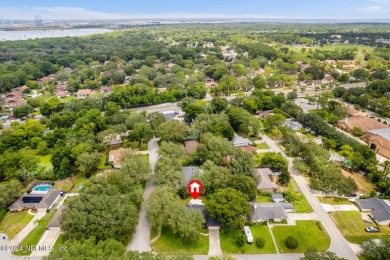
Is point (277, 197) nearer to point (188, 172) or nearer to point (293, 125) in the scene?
point (188, 172)

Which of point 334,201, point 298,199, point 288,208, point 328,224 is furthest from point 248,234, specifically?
point 334,201

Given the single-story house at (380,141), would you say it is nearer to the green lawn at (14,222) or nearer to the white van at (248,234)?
the white van at (248,234)

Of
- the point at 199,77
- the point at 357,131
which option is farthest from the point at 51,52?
the point at 357,131

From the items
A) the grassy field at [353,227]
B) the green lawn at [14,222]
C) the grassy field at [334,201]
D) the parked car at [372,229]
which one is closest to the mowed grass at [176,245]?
the grassy field at [353,227]

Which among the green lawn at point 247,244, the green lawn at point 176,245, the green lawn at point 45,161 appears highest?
the green lawn at point 247,244

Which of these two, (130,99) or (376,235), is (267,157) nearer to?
(376,235)

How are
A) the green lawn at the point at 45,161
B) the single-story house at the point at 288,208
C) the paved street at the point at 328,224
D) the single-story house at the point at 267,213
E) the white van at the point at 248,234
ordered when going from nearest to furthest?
the paved street at the point at 328,224 < the white van at the point at 248,234 < the single-story house at the point at 267,213 < the single-story house at the point at 288,208 < the green lawn at the point at 45,161
